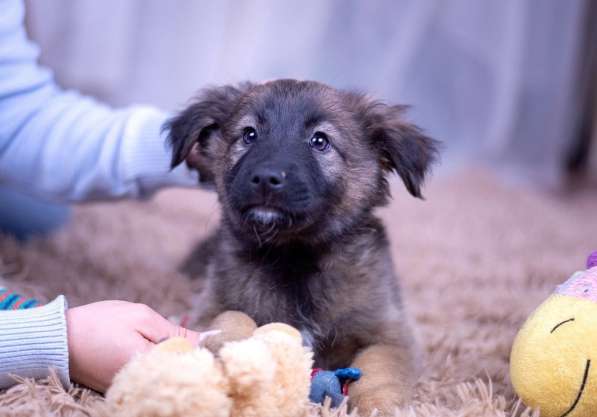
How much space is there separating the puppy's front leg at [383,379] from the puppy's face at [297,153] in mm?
296

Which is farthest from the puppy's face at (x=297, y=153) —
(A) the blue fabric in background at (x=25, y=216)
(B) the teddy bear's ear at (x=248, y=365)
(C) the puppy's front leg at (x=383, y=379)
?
(A) the blue fabric in background at (x=25, y=216)

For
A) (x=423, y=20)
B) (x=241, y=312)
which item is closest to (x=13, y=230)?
(x=241, y=312)

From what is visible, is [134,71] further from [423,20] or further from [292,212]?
[292,212]

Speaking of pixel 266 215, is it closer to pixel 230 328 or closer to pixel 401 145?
pixel 230 328

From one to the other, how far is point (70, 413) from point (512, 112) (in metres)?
4.29

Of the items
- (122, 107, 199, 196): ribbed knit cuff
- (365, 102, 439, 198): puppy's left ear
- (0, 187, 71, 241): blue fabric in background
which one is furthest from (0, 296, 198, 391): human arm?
(0, 187, 71, 241): blue fabric in background

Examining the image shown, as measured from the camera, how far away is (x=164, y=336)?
128 cm

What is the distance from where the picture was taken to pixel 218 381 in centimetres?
105

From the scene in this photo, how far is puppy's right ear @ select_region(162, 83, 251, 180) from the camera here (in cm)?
179

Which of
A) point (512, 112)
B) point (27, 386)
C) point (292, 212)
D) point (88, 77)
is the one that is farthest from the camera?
point (512, 112)

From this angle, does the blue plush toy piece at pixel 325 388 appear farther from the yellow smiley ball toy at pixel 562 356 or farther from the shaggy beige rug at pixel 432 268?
the yellow smiley ball toy at pixel 562 356

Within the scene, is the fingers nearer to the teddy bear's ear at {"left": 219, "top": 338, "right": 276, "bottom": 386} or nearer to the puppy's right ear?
the teddy bear's ear at {"left": 219, "top": 338, "right": 276, "bottom": 386}

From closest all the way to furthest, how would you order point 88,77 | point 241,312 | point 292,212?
point 292,212 → point 241,312 → point 88,77

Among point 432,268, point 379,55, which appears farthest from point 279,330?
point 379,55
